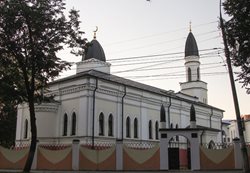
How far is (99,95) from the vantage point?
116ft

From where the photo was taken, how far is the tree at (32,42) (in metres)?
21.8

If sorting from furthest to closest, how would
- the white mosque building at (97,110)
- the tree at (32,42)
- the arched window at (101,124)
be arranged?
the arched window at (101,124) → the white mosque building at (97,110) → the tree at (32,42)

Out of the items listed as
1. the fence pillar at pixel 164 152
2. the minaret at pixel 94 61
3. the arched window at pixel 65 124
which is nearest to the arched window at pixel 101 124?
the arched window at pixel 65 124

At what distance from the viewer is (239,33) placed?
18.9 m

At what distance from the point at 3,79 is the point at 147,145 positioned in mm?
20754

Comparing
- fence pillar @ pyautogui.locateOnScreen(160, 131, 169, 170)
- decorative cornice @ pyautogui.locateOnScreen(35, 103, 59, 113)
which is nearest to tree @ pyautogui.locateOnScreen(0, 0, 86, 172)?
fence pillar @ pyautogui.locateOnScreen(160, 131, 169, 170)

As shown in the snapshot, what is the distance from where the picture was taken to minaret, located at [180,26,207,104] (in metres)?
53.6

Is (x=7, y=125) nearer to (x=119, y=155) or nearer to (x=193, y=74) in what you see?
(x=193, y=74)

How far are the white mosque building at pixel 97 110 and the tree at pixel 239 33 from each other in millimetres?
8784

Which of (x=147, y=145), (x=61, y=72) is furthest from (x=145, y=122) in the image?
(x=61, y=72)

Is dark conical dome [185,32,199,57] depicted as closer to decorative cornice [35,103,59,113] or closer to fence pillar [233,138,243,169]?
decorative cornice [35,103,59,113]

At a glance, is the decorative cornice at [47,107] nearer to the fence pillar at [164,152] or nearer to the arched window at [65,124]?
the arched window at [65,124]

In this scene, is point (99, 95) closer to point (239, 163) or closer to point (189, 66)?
point (239, 163)

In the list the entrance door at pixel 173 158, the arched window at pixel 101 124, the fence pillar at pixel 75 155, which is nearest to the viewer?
the entrance door at pixel 173 158
